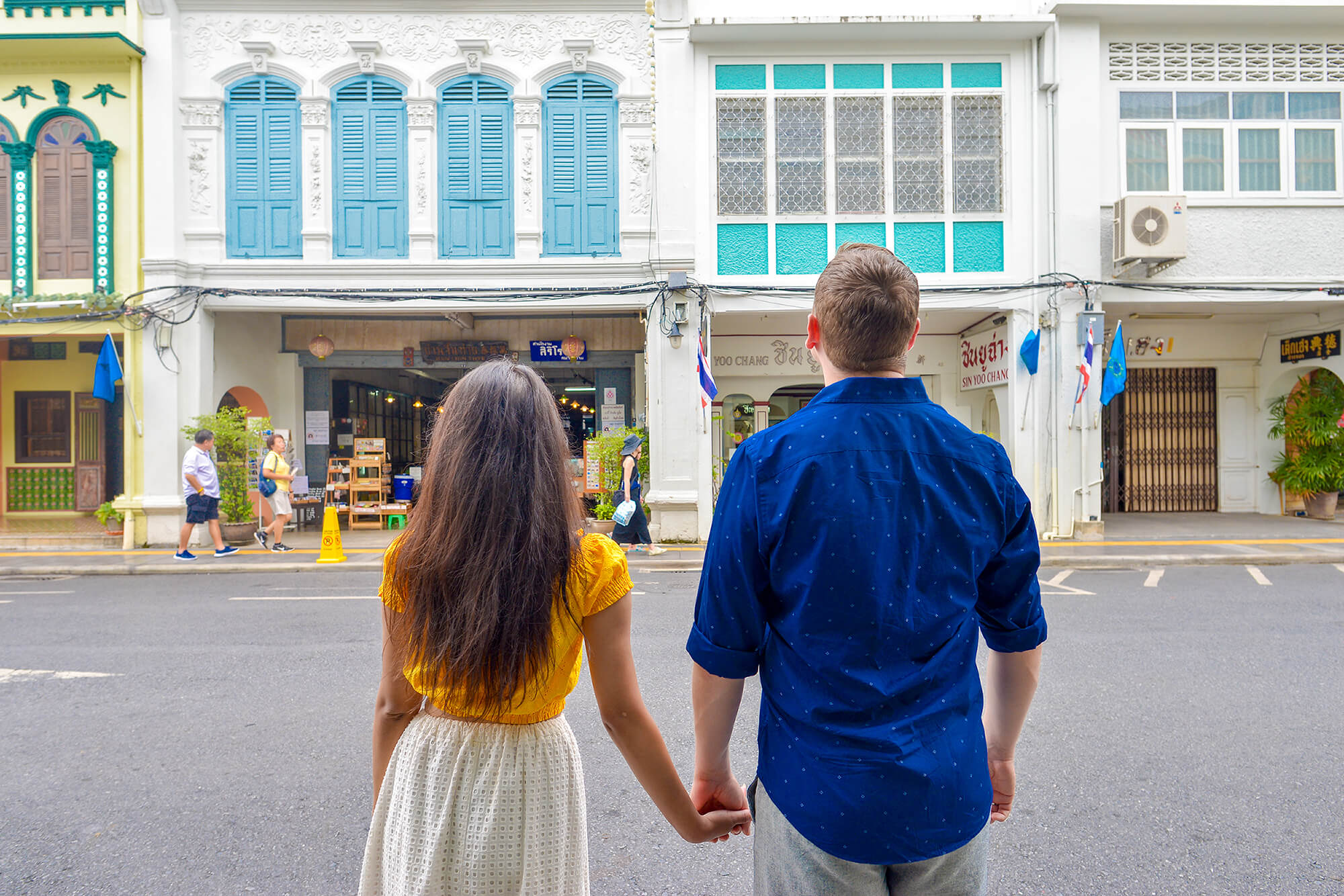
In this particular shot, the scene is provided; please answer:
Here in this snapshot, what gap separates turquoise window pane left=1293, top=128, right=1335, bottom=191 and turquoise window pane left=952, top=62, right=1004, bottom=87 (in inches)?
187

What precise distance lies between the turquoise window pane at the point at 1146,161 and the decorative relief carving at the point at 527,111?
9185mm

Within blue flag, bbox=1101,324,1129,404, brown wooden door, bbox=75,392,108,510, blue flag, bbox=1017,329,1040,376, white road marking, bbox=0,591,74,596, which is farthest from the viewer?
brown wooden door, bbox=75,392,108,510

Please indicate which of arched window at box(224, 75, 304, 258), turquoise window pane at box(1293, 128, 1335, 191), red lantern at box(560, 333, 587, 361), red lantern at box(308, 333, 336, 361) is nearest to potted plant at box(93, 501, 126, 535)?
red lantern at box(308, 333, 336, 361)

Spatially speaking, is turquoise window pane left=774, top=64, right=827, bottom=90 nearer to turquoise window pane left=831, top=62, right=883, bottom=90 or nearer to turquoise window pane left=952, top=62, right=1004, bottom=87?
turquoise window pane left=831, top=62, right=883, bottom=90

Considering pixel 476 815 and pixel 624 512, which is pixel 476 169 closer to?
pixel 624 512

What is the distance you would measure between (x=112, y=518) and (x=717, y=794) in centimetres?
1371

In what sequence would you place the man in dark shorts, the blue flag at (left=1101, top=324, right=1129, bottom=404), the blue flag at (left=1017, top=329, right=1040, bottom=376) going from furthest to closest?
the blue flag at (left=1017, top=329, right=1040, bottom=376) < the blue flag at (left=1101, top=324, right=1129, bottom=404) < the man in dark shorts

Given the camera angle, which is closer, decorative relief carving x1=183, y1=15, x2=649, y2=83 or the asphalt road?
the asphalt road

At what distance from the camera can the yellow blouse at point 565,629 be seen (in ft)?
5.29

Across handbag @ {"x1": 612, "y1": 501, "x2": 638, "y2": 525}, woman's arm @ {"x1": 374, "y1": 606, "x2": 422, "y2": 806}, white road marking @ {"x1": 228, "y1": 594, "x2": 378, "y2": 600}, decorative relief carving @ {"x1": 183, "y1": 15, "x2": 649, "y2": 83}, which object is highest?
decorative relief carving @ {"x1": 183, "y1": 15, "x2": 649, "y2": 83}

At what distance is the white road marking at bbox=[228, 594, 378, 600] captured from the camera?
8195 millimetres

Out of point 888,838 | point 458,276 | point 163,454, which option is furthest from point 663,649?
point 163,454

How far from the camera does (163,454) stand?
12023 mm

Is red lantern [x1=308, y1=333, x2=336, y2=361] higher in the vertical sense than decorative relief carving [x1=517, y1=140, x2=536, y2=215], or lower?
lower
